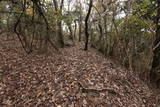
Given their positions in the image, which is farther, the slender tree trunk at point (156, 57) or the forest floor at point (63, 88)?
the slender tree trunk at point (156, 57)

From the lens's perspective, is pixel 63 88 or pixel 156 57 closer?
pixel 63 88

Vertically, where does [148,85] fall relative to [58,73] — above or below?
below

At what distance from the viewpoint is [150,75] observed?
6.88 meters

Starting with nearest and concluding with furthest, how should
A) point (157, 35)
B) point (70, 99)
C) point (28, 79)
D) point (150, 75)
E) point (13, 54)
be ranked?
point (70, 99), point (28, 79), point (157, 35), point (150, 75), point (13, 54)

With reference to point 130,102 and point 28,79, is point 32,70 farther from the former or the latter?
point 130,102

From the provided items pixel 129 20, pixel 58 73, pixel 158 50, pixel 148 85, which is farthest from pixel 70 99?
pixel 129 20

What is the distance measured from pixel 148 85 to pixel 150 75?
0.51 m

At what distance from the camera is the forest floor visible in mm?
4199

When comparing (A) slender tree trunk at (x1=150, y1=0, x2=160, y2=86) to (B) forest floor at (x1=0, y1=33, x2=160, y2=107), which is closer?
(B) forest floor at (x1=0, y1=33, x2=160, y2=107)

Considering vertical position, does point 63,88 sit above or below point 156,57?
below

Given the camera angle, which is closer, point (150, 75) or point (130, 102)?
point (130, 102)

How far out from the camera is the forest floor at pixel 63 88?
420 centimetres

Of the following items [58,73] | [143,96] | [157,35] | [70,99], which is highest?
[157,35]

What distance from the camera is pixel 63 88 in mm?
4719
